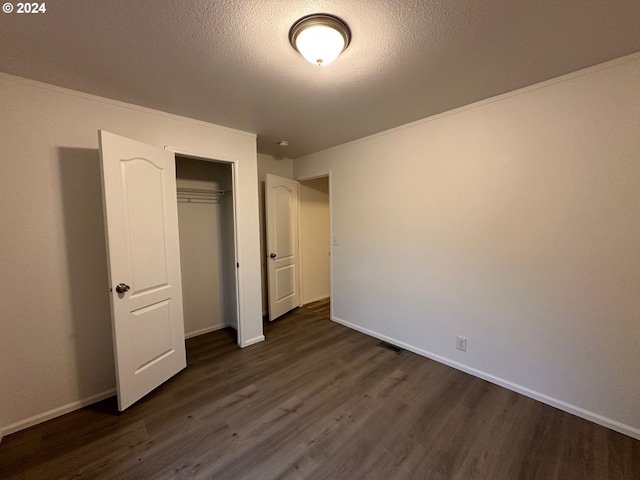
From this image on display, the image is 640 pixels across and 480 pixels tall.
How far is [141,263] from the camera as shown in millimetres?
2062

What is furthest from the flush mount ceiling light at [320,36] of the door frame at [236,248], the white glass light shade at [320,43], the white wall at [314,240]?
the white wall at [314,240]

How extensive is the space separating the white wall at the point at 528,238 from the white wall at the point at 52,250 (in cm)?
265

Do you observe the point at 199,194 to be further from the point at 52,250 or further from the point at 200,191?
the point at 52,250

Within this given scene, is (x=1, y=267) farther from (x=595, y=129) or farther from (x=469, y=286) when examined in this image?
(x=595, y=129)

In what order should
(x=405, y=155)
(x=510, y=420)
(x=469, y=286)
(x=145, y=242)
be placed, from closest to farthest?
(x=510, y=420) → (x=145, y=242) → (x=469, y=286) → (x=405, y=155)

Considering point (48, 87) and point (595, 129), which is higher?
point (48, 87)

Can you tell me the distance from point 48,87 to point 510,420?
4.04 metres

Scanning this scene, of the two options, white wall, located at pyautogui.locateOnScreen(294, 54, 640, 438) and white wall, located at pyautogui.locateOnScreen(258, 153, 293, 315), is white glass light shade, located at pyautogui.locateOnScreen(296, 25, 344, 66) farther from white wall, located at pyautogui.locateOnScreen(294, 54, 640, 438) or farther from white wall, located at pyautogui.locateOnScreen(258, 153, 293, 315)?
white wall, located at pyautogui.locateOnScreen(258, 153, 293, 315)

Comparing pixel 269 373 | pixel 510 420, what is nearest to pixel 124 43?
pixel 269 373

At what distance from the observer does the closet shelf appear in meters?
3.13

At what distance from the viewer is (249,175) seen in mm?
2902

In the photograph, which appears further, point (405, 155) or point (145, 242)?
point (405, 155)

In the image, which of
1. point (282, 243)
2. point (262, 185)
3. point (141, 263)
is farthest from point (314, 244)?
point (141, 263)

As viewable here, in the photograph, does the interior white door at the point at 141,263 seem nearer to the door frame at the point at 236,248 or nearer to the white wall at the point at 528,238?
the door frame at the point at 236,248
